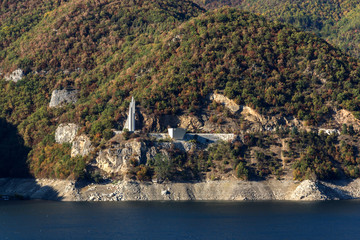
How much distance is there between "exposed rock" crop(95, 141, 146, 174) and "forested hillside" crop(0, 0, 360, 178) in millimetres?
3395

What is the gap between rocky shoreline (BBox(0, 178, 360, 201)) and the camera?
105 m

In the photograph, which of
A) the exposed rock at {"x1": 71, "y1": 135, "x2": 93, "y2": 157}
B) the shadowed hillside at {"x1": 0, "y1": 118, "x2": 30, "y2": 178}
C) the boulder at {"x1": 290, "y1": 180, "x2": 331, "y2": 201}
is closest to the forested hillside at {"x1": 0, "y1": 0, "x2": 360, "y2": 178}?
the exposed rock at {"x1": 71, "y1": 135, "x2": 93, "y2": 157}

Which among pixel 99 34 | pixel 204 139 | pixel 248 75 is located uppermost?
pixel 99 34

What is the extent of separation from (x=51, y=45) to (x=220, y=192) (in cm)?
7714

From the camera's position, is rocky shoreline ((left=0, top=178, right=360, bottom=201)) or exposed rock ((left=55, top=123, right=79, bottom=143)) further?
exposed rock ((left=55, top=123, right=79, bottom=143))

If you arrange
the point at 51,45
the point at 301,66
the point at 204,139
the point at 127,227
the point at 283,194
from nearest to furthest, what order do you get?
1. the point at 127,227
2. the point at 283,194
3. the point at 204,139
4. the point at 301,66
5. the point at 51,45

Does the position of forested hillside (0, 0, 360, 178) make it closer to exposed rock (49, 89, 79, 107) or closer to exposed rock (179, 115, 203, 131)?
exposed rock (179, 115, 203, 131)

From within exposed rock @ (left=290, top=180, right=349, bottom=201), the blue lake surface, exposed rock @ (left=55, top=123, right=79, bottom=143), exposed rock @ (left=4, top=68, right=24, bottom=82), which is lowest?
the blue lake surface

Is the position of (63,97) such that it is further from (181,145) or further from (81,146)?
(181,145)

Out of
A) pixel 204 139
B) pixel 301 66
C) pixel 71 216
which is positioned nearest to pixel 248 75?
pixel 301 66

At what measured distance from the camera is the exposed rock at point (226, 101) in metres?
124

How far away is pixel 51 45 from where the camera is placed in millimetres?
162000

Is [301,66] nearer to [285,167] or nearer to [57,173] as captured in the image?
[285,167]

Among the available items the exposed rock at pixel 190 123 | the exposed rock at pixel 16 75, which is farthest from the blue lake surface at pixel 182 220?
the exposed rock at pixel 16 75
